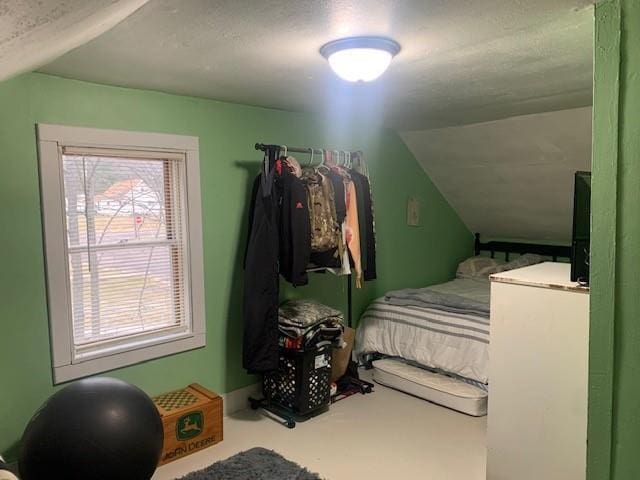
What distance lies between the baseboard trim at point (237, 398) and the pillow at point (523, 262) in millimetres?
2787

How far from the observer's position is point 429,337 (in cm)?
373

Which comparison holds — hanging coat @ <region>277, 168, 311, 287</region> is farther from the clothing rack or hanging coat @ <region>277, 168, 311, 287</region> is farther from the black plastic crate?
the black plastic crate

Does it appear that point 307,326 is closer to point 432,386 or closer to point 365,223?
point 365,223

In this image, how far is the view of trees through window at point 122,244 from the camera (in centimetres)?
278

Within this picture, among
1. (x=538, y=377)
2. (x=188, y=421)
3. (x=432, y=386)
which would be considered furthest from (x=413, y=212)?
(x=188, y=421)

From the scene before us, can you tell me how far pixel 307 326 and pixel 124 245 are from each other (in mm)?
1242

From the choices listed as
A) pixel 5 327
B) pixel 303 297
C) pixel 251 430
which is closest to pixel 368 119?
pixel 303 297

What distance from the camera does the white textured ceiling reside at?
1.69 metres

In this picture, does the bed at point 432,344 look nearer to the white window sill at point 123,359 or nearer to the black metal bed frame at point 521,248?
the black metal bed frame at point 521,248

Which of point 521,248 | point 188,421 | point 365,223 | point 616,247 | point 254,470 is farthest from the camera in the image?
point 521,248

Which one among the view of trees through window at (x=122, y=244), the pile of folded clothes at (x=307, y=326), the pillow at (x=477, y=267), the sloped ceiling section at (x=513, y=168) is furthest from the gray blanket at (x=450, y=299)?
the view of trees through window at (x=122, y=244)

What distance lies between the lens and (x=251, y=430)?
3184mm

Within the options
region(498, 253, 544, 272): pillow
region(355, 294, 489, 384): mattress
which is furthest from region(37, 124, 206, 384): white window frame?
region(498, 253, 544, 272): pillow

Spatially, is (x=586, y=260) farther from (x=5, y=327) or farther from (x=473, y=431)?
(x=5, y=327)
